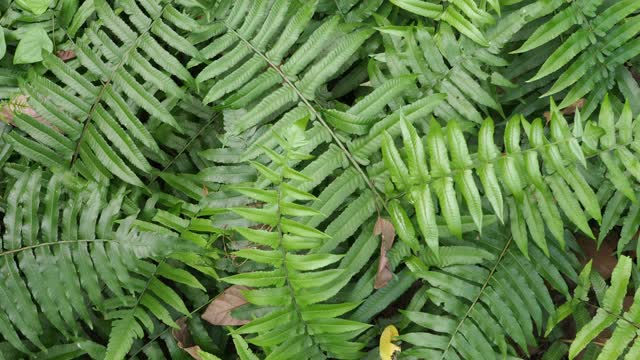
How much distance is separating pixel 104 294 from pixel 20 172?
65cm

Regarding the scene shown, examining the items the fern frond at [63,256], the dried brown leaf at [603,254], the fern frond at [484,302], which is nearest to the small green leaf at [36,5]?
the fern frond at [63,256]

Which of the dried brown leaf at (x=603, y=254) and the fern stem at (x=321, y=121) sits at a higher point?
the fern stem at (x=321, y=121)

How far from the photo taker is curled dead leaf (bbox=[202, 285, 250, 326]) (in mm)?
2514

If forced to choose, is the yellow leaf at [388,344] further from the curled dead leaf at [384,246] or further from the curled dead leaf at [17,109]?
the curled dead leaf at [17,109]

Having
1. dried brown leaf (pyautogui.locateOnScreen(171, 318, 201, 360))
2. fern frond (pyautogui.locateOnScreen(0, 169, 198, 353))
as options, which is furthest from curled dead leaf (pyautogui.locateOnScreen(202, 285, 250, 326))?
fern frond (pyautogui.locateOnScreen(0, 169, 198, 353))

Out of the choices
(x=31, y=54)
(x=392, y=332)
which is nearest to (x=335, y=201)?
(x=392, y=332)

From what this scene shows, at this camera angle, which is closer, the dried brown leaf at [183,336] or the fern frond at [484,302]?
the fern frond at [484,302]

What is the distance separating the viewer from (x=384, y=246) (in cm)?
240

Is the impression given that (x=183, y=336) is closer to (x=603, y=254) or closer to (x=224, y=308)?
(x=224, y=308)

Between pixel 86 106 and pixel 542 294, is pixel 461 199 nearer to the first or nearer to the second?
pixel 542 294

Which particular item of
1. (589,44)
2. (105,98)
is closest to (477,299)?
(589,44)

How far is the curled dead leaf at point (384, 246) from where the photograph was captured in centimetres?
239

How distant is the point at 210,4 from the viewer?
8.83ft

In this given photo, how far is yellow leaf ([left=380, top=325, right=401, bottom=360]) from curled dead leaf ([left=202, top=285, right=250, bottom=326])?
0.58 metres
